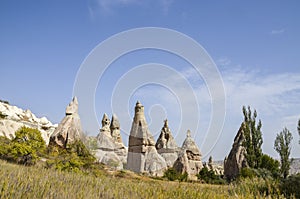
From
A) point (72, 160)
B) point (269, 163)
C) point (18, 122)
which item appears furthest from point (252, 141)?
point (18, 122)

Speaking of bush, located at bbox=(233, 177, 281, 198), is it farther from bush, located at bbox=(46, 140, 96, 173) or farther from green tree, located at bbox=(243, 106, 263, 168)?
green tree, located at bbox=(243, 106, 263, 168)

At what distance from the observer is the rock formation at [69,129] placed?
2405cm

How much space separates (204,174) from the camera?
84.8 ft

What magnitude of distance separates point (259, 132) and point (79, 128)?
15648mm

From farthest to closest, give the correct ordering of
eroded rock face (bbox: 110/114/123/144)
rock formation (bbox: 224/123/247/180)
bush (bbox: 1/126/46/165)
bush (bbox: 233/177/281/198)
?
eroded rock face (bbox: 110/114/123/144), rock formation (bbox: 224/123/247/180), bush (bbox: 1/126/46/165), bush (bbox: 233/177/281/198)

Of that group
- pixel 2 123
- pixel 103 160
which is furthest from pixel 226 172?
pixel 2 123

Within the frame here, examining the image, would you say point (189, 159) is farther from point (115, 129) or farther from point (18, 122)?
point (18, 122)

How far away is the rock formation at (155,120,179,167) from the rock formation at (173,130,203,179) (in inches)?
80.7

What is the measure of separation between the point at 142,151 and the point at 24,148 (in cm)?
1583

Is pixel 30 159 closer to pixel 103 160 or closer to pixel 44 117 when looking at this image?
pixel 103 160

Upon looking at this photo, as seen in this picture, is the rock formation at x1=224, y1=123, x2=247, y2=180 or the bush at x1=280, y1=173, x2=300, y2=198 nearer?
the bush at x1=280, y1=173, x2=300, y2=198

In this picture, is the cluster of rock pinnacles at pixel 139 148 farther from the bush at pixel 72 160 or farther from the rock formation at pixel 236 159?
the rock formation at pixel 236 159

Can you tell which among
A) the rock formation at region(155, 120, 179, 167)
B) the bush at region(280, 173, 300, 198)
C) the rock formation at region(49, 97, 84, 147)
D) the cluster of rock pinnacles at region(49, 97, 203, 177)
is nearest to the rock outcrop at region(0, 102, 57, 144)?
the rock formation at region(49, 97, 84, 147)

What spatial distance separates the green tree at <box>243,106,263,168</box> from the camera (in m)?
21.8
